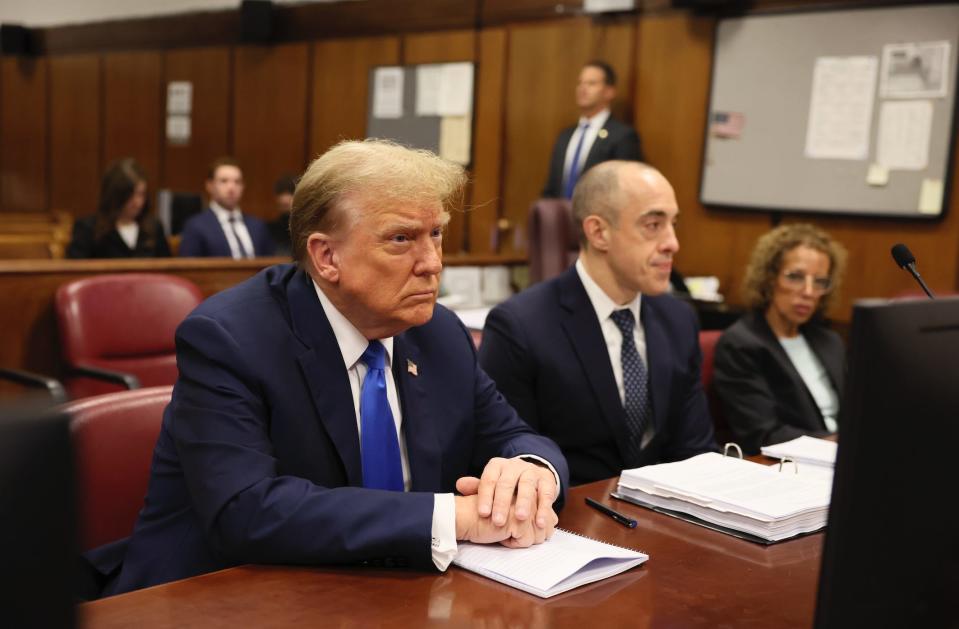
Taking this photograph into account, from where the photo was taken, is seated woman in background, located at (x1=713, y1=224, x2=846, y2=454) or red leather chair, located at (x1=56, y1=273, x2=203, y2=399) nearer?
seated woman in background, located at (x1=713, y1=224, x2=846, y2=454)

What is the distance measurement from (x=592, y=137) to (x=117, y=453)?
5.02 metres

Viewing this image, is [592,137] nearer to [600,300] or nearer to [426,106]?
[426,106]

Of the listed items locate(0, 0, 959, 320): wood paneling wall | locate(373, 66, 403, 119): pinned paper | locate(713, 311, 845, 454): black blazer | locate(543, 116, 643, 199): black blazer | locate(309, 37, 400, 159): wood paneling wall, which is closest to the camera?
locate(713, 311, 845, 454): black blazer

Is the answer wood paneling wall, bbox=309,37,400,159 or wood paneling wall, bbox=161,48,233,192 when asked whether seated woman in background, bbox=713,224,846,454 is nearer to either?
wood paneling wall, bbox=309,37,400,159

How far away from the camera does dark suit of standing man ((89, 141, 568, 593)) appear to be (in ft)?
4.86

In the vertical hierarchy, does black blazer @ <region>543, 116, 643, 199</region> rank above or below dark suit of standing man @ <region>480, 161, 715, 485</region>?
above

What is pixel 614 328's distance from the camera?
2633mm

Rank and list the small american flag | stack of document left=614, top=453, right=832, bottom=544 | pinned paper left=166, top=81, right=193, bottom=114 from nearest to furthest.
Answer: stack of document left=614, top=453, right=832, bottom=544, the small american flag, pinned paper left=166, top=81, right=193, bottom=114

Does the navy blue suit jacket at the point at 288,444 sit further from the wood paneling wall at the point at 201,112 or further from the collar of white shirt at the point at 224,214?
the wood paneling wall at the point at 201,112

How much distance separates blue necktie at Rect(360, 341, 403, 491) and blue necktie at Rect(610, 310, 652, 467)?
893mm

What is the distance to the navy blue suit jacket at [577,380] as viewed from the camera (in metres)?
2.51

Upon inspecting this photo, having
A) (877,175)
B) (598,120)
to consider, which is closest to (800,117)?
(877,175)

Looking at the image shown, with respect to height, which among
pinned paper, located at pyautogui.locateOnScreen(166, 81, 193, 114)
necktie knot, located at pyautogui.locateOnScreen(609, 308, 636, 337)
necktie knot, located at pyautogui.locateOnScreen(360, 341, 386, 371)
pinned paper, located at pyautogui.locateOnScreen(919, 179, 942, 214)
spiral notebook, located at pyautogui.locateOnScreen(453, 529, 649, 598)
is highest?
pinned paper, located at pyautogui.locateOnScreen(166, 81, 193, 114)

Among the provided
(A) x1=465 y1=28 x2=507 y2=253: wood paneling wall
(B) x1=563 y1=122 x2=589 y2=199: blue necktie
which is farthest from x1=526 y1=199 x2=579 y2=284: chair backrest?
(A) x1=465 y1=28 x2=507 y2=253: wood paneling wall
